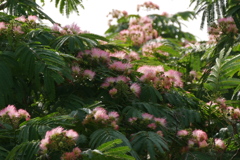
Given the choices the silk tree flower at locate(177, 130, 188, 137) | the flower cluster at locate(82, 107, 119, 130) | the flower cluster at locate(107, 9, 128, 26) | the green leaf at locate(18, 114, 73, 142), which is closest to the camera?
the green leaf at locate(18, 114, 73, 142)

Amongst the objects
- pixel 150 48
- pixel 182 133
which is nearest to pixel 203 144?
pixel 182 133

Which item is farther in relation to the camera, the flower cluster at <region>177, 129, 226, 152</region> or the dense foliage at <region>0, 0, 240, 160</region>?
the flower cluster at <region>177, 129, 226, 152</region>

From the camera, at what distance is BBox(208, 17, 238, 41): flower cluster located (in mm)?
5238

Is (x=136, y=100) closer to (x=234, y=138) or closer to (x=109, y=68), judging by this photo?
(x=109, y=68)

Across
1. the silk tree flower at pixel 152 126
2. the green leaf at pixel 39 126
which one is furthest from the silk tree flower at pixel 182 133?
the green leaf at pixel 39 126

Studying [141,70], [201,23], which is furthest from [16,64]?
[201,23]

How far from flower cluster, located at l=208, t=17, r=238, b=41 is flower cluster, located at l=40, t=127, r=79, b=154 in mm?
2612

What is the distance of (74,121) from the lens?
3.75 m

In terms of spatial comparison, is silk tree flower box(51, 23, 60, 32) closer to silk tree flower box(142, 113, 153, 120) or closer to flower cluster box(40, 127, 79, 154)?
silk tree flower box(142, 113, 153, 120)

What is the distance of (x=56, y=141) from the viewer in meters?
3.16

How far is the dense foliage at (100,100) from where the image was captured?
353cm

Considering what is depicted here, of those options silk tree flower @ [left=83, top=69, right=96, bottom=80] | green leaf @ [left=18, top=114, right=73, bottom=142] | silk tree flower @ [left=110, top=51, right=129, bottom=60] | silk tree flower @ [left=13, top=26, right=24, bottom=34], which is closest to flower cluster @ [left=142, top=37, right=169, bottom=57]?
silk tree flower @ [left=110, top=51, right=129, bottom=60]

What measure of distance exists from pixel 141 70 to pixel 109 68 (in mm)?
358

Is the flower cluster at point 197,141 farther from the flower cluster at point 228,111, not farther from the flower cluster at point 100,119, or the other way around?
the flower cluster at point 100,119
